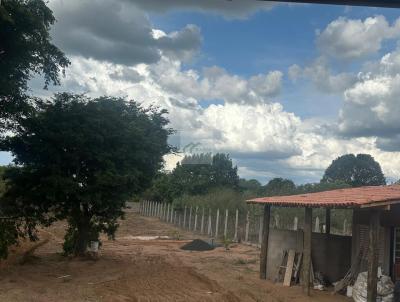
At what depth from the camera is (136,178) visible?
18359 mm

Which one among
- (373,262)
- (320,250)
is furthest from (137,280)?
(373,262)

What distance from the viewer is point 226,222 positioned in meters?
35.4

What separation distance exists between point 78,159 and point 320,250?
8.80 meters

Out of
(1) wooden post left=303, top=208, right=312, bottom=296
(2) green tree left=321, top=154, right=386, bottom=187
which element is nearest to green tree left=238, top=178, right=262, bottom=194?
(2) green tree left=321, top=154, right=386, bottom=187

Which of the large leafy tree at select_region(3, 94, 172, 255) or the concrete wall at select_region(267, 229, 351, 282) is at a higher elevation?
the large leafy tree at select_region(3, 94, 172, 255)

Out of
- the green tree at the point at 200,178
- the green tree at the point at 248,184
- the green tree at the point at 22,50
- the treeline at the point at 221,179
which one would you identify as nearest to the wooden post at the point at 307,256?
the green tree at the point at 22,50

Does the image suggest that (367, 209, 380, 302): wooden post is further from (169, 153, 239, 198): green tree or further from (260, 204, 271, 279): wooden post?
(169, 153, 239, 198): green tree

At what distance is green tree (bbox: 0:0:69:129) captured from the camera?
43.5ft

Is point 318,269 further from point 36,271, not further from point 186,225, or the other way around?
point 186,225

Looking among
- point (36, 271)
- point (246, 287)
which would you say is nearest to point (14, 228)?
point (36, 271)

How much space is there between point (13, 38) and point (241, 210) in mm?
29452

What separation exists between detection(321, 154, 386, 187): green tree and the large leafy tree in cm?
5090

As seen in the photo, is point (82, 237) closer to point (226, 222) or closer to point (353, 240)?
point (353, 240)

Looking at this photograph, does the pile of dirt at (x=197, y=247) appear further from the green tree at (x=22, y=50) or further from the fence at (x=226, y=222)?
the green tree at (x=22, y=50)
